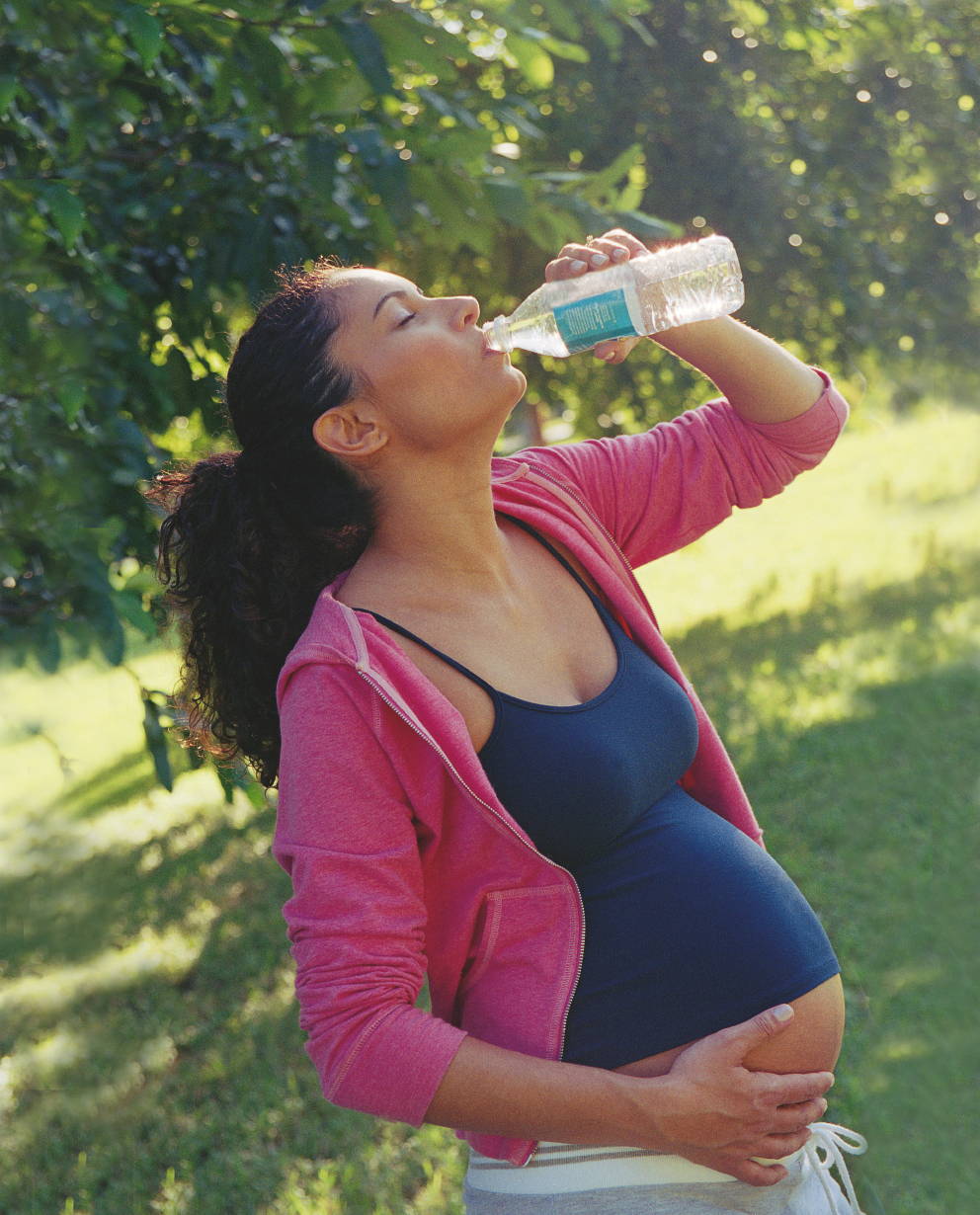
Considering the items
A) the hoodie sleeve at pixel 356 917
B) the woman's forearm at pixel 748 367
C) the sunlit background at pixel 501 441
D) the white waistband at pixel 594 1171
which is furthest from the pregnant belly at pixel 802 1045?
the sunlit background at pixel 501 441

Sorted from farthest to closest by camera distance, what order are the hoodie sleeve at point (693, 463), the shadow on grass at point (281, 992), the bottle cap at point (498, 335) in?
1. the shadow on grass at point (281, 992)
2. the hoodie sleeve at point (693, 463)
3. the bottle cap at point (498, 335)

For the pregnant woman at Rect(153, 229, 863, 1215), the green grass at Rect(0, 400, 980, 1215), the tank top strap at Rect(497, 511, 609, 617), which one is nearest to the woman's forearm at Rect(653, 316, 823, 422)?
the pregnant woman at Rect(153, 229, 863, 1215)

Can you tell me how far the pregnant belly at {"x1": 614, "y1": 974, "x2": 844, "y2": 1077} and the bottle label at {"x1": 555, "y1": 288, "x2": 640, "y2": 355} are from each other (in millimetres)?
991

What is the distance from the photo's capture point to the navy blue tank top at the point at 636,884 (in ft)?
5.65

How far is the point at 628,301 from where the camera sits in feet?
6.56

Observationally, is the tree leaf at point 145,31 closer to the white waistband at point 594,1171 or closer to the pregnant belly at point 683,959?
the pregnant belly at point 683,959

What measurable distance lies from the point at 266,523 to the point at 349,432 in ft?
0.68

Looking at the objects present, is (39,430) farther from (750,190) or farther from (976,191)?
(976,191)

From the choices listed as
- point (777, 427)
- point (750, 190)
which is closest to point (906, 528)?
point (750, 190)

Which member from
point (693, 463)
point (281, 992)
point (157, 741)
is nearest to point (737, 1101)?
point (693, 463)

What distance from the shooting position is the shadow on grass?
396 cm

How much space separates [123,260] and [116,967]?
358 cm

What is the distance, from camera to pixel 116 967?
6070mm

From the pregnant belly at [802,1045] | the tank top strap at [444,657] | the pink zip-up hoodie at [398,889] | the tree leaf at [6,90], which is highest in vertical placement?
the tree leaf at [6,90]
